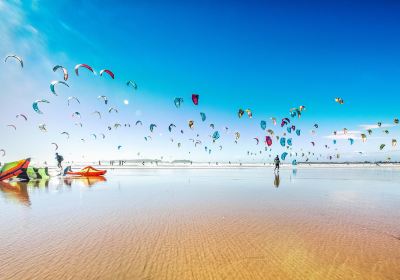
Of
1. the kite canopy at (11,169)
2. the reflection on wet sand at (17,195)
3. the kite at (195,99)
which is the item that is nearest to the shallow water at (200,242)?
the reflection on wet sand at (17,195)

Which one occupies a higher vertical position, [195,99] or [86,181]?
[195,99]

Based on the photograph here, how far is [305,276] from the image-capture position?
4.17 meters

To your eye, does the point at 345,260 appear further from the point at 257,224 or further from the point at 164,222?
the point at 164,222

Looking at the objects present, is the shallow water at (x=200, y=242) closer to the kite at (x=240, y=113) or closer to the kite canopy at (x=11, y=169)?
the kite canopy at (x=11, y=169)

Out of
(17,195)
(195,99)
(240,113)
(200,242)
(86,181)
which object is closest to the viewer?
(200,242)

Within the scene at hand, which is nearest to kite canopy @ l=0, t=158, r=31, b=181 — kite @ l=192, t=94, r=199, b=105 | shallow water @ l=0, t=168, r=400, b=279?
shallow water @ l=0, t=168, r=400, b=279

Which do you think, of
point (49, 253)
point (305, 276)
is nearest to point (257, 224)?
point (305, 276)

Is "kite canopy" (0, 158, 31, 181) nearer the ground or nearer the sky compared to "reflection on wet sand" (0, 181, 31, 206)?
nearer the sky

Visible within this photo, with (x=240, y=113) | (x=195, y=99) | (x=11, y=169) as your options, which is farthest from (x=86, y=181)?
(x=240, y=113)

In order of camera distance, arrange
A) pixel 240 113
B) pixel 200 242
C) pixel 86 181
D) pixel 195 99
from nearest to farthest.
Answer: pixel 200 242, pixel 86 181, pixel 195 99, pixel 240 113

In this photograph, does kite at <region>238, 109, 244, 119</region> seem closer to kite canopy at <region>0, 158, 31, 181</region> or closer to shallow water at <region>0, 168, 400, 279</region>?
kite canopy at <region>0, 158, 31, 181</region>

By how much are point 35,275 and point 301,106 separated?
38.6 meters

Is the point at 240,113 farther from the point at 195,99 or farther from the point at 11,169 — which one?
the point at 11,169

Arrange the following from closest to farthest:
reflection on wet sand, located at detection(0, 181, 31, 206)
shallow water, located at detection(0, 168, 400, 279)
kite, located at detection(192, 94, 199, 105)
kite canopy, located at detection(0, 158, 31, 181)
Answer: shallow water, located at detection(0, 168, 400, 279) → reflection on wet sand, located at detection(0, 181, 31, 206) → kite canopy, located at detection(0, 158, 31, 181) → kite, located at detection(192, 94, 199, 105)
